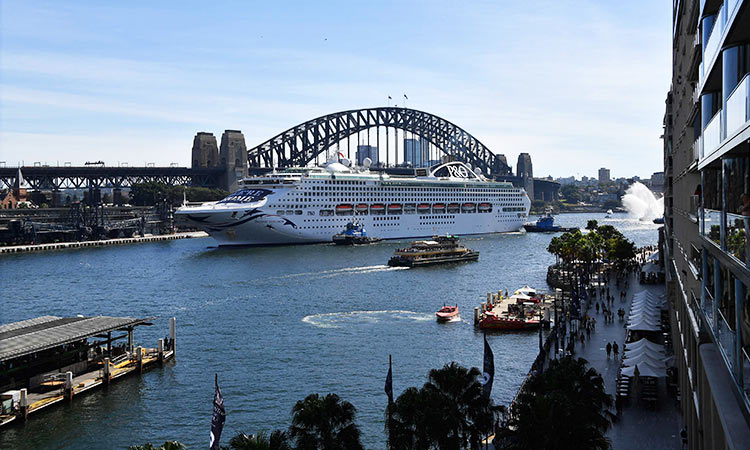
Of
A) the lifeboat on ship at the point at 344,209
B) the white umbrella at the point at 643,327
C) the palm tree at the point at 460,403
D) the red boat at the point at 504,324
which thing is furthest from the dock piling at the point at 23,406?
the lifeboat on ship at the point at 344,209

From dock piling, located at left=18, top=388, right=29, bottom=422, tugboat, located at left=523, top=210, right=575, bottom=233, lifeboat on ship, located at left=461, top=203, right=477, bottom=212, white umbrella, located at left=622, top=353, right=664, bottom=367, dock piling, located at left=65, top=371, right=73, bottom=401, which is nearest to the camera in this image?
dock piling, located at left=18, top=388, right=29, bottom=422

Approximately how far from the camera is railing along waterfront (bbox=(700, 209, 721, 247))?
8.84 metres

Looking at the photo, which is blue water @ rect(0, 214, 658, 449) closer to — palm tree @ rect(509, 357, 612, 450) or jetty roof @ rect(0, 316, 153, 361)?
jetty roof @ rect(0, 316, 153, 361)

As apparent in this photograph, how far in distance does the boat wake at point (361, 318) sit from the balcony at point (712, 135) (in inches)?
1363

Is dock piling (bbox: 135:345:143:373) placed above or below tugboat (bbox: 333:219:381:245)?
below

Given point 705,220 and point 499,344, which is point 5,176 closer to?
point 499,344

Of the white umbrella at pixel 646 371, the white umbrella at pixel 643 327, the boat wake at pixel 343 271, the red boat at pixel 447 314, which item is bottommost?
the red boat at pixel 447 314

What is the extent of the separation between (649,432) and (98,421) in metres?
19.0

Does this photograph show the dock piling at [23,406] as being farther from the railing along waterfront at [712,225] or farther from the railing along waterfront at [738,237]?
the railing along waterfront at [738,237]

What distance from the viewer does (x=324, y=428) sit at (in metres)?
16.7

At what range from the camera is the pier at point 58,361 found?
28.0m

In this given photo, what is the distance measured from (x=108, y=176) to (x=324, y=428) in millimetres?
155836

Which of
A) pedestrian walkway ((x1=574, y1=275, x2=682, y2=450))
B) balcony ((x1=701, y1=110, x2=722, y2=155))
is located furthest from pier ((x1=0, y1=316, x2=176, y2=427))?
balcony ((x1=701, y1=110, x2=722, y2=155))

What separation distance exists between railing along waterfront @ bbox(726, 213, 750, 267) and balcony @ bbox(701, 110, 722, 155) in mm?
Answer: 902
